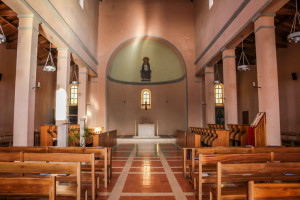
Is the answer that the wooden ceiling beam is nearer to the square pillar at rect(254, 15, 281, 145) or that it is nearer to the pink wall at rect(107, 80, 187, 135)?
the square pillar at rect(254, 15, 281, 145)

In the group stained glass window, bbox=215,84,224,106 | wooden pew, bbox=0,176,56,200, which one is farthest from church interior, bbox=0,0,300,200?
stained glass window, bbox=215,84,224,106

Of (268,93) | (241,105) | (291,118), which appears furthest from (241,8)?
(241,105)

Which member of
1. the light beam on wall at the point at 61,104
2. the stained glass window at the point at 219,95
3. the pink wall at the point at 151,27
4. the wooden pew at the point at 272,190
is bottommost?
the wooden pew at the point at 272,190

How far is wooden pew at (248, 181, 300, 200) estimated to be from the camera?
171 centimetres

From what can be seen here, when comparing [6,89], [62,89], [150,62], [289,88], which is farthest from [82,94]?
[289,88]

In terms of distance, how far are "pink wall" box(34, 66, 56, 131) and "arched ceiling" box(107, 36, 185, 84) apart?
4.22 metres

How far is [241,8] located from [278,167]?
23.6 ft

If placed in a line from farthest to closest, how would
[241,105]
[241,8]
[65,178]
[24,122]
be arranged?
1. [241,105]
2. [241,8]
3. [24,122]
4. [65,178]

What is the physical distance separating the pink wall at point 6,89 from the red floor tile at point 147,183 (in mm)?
8524

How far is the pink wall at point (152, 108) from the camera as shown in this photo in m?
16.7

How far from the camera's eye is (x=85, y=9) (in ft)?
39.8

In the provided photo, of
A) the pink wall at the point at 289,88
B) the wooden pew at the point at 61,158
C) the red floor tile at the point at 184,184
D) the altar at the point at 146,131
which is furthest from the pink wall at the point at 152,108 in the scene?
the wooden pew at the point at 61,158

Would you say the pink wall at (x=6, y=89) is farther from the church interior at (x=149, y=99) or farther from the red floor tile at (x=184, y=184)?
the red floor tile at (x=184, y=184)

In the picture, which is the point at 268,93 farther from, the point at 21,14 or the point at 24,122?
the point at 21,14
